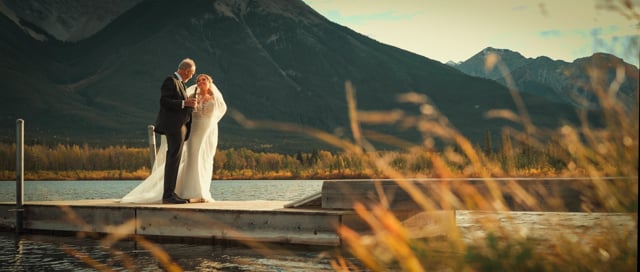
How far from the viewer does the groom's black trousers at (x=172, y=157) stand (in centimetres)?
1202

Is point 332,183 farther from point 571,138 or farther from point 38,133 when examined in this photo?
point 38,133

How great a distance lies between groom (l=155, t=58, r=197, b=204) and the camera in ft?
38.9

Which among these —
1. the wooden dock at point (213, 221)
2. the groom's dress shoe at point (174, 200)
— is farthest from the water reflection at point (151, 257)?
the groom's dress shoe at point (174, 200)

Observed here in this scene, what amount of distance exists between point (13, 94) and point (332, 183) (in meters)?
171

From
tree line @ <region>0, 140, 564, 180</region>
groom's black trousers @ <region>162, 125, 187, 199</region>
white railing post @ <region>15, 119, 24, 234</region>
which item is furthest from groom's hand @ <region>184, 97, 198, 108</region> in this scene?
Answer: tree line @ <region>0, 140, 564, 180</region>

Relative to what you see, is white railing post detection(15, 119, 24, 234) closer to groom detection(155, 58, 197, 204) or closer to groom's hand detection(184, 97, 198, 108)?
groom detection(155, 58, 197, 204)

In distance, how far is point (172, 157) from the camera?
12.0 meters

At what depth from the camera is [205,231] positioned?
1120 cm

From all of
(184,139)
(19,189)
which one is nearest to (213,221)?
(184,139)

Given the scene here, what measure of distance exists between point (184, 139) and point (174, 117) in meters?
0.42

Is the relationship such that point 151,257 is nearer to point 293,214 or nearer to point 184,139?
point 293,214

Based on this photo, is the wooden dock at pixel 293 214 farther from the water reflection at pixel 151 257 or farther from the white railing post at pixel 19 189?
the white railing post at pixel 19 189

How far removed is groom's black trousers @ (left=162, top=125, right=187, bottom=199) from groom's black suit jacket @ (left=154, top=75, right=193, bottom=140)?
105mm

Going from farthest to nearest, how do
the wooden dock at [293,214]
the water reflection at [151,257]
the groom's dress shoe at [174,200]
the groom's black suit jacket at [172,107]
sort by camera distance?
the groom's dress shoe at [174,200] → the groom's black suit jacket at [172,107] → the water reflection at [151,257] → the wooden dock at [293,214]
